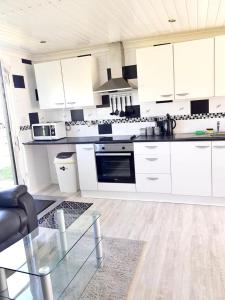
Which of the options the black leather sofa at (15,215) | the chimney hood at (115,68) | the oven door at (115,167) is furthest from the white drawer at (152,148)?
the black leather sofa at (15,215)

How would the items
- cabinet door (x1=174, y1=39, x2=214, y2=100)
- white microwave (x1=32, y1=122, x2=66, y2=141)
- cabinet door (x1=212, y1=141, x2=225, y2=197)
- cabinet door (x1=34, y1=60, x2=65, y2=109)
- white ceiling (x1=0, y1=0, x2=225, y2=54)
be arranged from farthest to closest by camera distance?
white microwave (x1=32, y1=122, x2=66, y2=141) → cabinet door (x1=34, y1=60, x2=65, y2=109) → cabinet door (x1=174, y1=39, x2=214, y2=100) → cabinet door (x1=212, y1=141, x2=225, y2=197) → white ceiling (x1=0, y1=0, x2=225, y2=54)

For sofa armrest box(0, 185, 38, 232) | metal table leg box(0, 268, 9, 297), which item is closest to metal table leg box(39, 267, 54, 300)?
metal table leg box(0, 268, 9, 297)

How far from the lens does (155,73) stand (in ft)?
11.2

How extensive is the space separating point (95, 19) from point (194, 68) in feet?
4.52

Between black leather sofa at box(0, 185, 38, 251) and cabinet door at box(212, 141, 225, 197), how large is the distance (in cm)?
214

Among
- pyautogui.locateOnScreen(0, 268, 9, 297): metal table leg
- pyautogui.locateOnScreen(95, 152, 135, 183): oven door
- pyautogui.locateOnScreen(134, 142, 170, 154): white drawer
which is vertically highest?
pyautogui.locateOnScreen(134, 142, 170, 154): white drawer

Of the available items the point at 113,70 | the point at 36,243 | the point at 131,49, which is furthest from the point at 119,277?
the point at 131,49

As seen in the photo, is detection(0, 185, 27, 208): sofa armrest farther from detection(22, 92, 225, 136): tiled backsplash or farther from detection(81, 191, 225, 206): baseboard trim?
detection(22, 92, 225, 136): tiled backsplash

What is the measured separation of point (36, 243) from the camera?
1963mm

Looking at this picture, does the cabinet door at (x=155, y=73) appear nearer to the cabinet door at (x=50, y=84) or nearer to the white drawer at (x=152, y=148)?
the white drawer at (x=152, y=148)

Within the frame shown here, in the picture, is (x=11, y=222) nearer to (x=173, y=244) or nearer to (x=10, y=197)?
→ (x=10, y=197)

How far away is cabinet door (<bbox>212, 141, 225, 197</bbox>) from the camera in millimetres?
3045

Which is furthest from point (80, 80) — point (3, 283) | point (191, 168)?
point (3, 283)

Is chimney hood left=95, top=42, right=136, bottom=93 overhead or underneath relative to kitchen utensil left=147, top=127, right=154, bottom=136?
overhead
